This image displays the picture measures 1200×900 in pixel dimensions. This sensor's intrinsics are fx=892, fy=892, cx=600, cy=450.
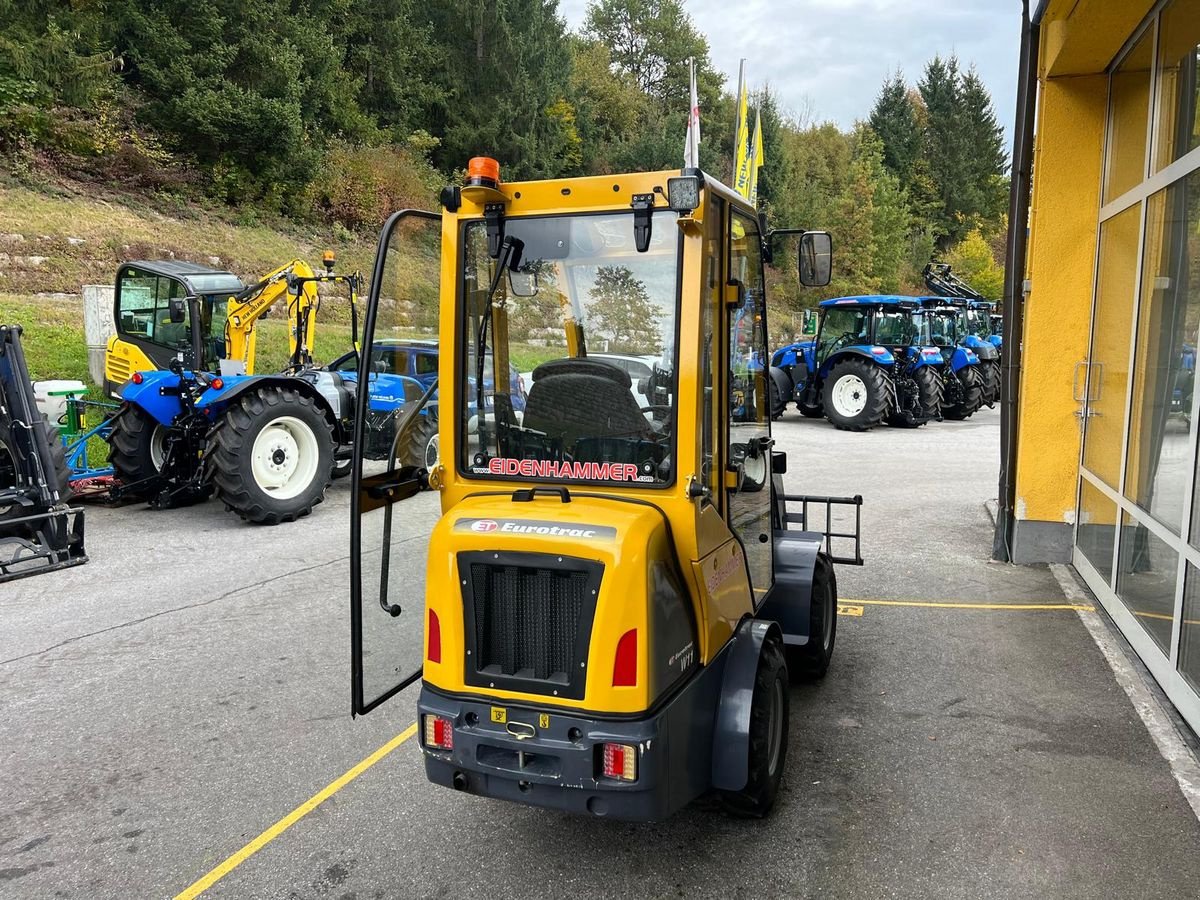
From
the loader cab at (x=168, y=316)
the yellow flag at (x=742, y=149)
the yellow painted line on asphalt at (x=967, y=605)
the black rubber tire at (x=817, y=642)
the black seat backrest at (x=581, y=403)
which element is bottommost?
the yellow painted line on asphalt at (x=967, y=605)

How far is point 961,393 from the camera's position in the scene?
17.8 metres

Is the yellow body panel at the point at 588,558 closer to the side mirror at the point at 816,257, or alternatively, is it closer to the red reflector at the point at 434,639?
the red reflector at the point at 434,639

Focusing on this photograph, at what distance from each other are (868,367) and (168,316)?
455 inches

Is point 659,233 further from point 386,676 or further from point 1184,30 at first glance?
point 1184,30

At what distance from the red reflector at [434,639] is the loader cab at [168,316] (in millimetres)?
7236

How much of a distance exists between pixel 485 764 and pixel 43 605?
4604mm

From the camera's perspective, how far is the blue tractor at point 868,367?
635 inches

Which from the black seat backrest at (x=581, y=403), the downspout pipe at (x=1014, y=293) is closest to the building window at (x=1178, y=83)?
the downspout pipe at (x=1014, y=293)

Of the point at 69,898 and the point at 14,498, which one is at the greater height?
the point at 14,498

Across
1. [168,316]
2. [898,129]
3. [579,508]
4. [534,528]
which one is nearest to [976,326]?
[168,316]

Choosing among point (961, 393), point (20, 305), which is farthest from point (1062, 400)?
point (20, 305)

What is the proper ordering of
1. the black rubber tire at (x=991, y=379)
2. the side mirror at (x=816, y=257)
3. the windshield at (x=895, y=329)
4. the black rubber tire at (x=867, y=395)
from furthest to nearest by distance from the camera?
the black rubber tire at (x=991, y=379), the windshield at (x=895, y=329), the black rubber tire at (x=867, y=395), the side mirror at (x=816, y=257)

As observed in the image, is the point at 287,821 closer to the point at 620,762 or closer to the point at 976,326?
the point at 620,762

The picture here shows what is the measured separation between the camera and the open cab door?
123 inches
